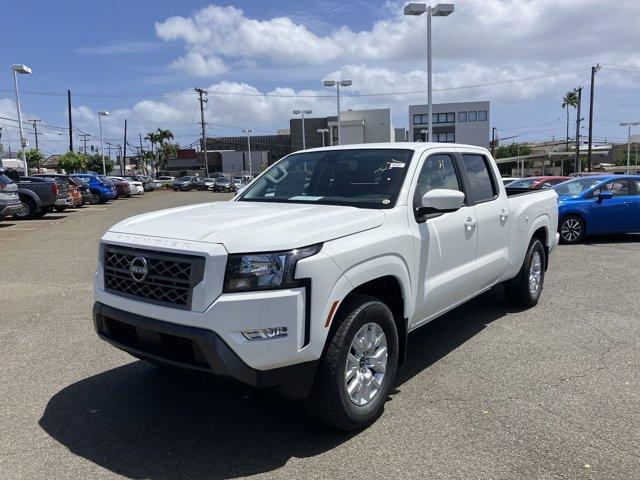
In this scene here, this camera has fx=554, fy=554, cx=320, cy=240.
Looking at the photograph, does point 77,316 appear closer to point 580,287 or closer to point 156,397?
point 156,397

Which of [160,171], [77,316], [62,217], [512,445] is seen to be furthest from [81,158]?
[512,445]

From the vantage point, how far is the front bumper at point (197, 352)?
3.07 meters

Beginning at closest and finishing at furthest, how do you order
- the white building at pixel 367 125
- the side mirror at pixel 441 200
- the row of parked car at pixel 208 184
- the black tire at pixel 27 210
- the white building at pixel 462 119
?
A: the side mirror at pixel 441 200 → the black tire at pixel 27 210 → the row of parked car at pixel 208 184 → the white building at pixel 367 125 → the white building at pixel 462 119

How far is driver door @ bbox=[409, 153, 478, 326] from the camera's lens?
4.23 meters

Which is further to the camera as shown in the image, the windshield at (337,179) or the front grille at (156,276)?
the windshield at (337,179)

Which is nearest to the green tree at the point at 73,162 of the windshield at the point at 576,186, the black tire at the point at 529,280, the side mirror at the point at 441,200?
the windshield at the point at 576,186

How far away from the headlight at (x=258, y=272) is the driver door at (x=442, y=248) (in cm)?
132

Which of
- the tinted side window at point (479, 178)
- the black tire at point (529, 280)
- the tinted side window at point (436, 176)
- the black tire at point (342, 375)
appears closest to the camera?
the black tire at point (342, 375)

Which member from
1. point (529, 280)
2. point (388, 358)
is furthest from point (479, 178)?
point (388, 358)

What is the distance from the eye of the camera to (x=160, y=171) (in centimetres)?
9856

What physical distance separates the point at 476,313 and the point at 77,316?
4.68 meters

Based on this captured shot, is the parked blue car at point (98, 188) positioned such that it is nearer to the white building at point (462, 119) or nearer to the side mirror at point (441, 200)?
the side mirror at point (441, 200)

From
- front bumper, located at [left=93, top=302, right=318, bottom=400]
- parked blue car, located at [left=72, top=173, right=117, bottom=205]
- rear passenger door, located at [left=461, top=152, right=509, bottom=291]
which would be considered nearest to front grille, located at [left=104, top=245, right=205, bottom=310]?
front bumper, located at [left=93, top=302, right=318, bottom=400]

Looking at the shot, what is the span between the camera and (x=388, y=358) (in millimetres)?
3895
